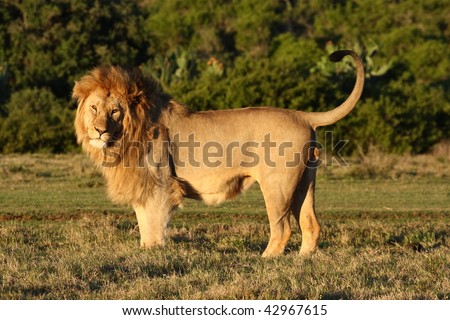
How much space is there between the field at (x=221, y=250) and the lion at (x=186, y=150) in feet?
1.31

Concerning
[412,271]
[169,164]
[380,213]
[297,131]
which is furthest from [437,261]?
[380,213]

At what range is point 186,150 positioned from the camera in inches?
316

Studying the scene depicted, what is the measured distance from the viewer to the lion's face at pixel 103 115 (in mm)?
7871

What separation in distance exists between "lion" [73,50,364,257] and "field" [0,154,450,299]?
1.31ft

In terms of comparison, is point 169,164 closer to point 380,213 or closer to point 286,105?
point 380,213

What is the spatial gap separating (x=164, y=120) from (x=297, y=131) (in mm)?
1131

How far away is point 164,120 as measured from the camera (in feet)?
26.6

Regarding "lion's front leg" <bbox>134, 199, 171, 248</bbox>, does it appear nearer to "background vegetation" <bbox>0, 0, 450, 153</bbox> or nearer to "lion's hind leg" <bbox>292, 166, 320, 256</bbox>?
"lion's hind leg" <bbox>292, 166, 320, 256</bbox>

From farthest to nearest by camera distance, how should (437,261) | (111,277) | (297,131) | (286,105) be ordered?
(286,105) → (297,131) → (437,261) → (111,277)

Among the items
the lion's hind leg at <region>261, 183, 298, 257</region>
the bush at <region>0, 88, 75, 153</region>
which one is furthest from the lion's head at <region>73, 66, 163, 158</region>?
the bush at <region>0, 88, 75, 153</region>
